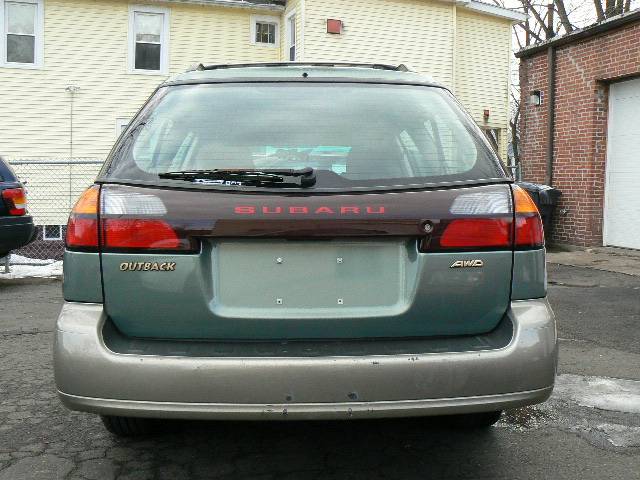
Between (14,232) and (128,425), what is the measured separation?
552 centimetres

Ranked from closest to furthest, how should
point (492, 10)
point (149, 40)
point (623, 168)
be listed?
point (623, 168) → point (149, 40) → point (492, 10)

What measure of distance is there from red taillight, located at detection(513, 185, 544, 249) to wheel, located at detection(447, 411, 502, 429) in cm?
114

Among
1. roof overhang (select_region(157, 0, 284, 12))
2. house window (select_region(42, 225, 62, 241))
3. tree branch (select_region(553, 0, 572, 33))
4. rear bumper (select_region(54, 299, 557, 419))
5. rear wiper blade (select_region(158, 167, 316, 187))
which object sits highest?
tree branch (select_region(553, 0, 572, 33))

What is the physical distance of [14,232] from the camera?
8.06 meters

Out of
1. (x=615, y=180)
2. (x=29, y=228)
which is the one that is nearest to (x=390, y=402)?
(x=29, y=228)

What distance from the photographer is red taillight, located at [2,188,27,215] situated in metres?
7.96

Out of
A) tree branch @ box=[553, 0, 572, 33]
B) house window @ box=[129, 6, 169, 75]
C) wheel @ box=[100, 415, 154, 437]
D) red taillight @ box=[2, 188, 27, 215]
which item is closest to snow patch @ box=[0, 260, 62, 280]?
red taillight @ box=[2, 188, 27, 215]

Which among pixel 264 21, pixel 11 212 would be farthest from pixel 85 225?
pixel 264 21

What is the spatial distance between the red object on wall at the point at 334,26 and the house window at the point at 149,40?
4411 millimetres

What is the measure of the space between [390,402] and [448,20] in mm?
19944

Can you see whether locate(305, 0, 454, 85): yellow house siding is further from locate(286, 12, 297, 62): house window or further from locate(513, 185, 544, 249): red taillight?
locate(513, 185, 544, 249): red taillight

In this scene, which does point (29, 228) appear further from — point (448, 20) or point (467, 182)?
point (448, 20)

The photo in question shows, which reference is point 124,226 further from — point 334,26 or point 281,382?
point 334,26

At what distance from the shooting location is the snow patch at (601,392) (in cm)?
396
